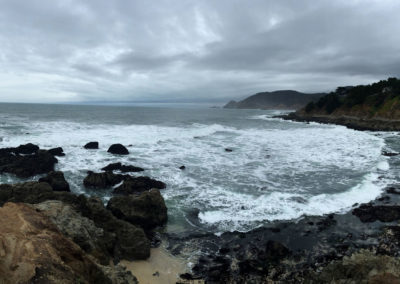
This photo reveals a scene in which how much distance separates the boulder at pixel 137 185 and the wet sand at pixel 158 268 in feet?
21.5

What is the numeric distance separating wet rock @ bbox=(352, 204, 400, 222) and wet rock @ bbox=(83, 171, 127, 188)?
13.1 m

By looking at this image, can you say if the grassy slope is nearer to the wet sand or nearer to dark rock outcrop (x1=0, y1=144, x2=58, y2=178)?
the wet sand

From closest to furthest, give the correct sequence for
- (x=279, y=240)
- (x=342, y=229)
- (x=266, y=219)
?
(x=279, y=240) → (x=342, y=229) → (x=266, y=219)

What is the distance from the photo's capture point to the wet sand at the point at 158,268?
7.74 meters

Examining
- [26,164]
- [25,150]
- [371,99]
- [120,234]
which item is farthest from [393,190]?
[371,99]

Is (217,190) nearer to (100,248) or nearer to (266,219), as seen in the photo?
(266,219)

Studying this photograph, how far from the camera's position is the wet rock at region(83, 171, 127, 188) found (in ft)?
51.7

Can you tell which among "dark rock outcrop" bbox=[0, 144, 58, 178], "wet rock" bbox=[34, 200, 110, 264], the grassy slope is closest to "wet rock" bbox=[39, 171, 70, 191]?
"dark rock outcrop" bbox=[0, 144, 58, 178]

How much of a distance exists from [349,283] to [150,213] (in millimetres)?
7578

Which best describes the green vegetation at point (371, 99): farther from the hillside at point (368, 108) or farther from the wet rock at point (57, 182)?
the wet rock at point (57, 182)

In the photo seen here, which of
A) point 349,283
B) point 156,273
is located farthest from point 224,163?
point 349,283

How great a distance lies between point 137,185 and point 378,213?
12161mm

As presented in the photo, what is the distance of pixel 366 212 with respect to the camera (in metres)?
11.8

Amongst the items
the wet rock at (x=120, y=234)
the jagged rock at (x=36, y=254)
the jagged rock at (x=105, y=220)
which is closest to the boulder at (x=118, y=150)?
the jagged rock at (x=105, y=220)
